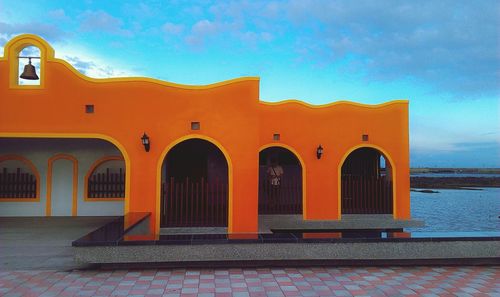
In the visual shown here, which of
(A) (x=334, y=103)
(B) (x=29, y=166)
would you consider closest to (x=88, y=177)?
(B) (x=29, y=166)

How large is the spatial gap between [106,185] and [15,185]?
2.58 metres

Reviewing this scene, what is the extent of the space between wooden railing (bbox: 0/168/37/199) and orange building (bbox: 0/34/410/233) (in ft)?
0.10

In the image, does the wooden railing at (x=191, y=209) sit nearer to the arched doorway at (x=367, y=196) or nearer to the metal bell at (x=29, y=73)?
the metal bell at (x=29, y=73)

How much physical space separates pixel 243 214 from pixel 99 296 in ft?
13.3

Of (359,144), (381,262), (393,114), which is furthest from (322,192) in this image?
(381,262)

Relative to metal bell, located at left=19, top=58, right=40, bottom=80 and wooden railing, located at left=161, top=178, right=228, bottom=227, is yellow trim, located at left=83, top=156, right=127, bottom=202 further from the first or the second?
metal bell, located at left=19, top=58, right=40, bottom=80

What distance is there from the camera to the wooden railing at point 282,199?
1106 cm

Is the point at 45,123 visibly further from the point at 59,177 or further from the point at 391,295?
the point at 391,295

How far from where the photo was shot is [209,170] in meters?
11.9

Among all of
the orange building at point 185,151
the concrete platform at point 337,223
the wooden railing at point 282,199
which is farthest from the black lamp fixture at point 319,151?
the concrete platform at point 337,223

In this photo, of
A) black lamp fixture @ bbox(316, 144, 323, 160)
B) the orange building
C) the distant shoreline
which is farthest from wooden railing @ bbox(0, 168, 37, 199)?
the distant shoreline

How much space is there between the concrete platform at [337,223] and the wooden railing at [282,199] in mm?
301

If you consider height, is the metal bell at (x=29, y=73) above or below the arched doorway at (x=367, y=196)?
above

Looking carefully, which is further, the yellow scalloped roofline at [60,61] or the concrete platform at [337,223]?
the concrete platform at [337,223]
